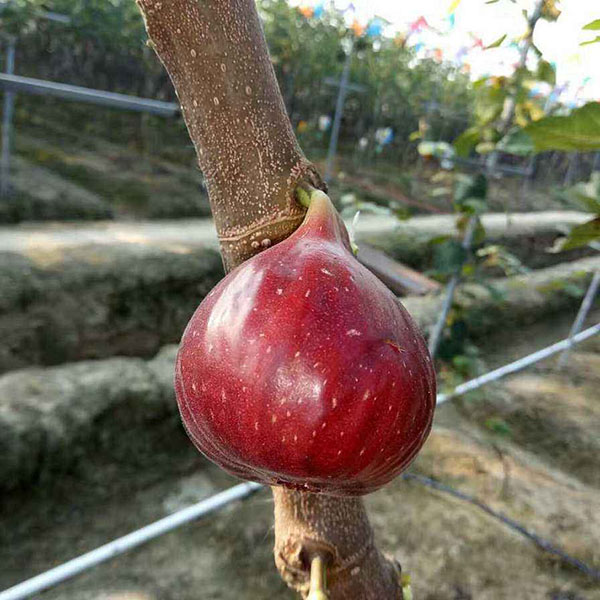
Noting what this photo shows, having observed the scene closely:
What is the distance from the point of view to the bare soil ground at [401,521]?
986 millimetres

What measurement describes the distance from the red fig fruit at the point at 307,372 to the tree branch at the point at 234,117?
46mm

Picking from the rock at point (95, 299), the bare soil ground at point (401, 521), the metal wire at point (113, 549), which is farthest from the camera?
the rock at point (95, 299)

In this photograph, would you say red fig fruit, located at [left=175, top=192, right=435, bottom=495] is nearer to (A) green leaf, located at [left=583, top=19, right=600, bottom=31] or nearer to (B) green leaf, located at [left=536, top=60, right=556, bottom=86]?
(A) green leaf, located at [left=583, top=19, right=600, bottom=31]

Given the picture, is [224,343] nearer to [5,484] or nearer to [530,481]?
[5,484]

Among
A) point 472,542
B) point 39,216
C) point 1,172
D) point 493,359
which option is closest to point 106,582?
point 472,542

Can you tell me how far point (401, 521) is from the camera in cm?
114

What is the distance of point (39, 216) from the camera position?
2699 millimetres

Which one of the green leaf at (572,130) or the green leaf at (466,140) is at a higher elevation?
the green leaf at (572,130)

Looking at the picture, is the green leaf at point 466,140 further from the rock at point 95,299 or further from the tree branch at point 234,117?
the rock at point 95,299

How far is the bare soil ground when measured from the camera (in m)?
0.99

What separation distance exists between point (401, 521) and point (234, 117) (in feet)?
3.28

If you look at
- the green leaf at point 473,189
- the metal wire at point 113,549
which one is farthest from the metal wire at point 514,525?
Result: the green leaf at point 473,189

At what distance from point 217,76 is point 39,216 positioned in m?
2.66

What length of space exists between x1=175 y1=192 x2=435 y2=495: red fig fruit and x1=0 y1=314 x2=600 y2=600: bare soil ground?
81 cm
